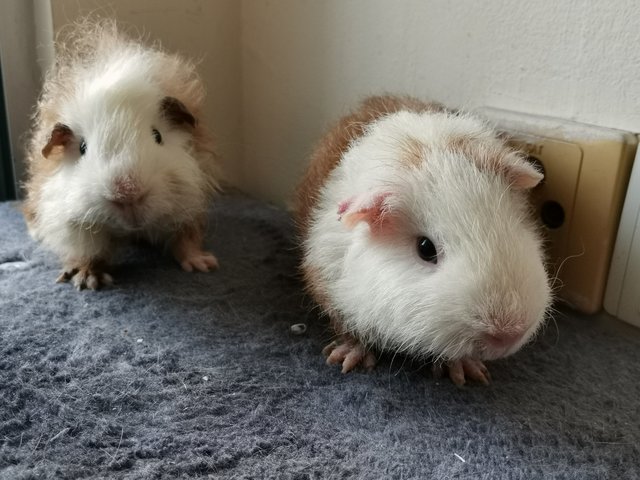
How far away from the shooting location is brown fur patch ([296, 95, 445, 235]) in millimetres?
1327

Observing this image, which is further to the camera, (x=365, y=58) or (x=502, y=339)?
(x=365, y=58)

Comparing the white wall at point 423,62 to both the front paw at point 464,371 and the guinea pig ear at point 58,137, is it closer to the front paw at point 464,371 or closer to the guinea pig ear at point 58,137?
the front paw at point 464,371

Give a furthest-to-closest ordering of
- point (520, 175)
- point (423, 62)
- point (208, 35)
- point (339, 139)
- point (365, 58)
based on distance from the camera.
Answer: point (208, 35) < point (365, 58) < point (423, 62) < point (339, 139) < point (520, 175)

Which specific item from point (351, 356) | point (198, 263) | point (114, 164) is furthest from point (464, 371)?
point (114, 164)

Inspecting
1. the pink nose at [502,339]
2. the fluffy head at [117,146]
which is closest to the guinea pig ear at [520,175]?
the pink nose at [502,339]

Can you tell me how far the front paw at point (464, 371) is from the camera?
3.67 feet

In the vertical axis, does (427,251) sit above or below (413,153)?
below

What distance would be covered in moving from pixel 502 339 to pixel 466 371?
22 centimetres

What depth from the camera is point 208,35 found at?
1.93m

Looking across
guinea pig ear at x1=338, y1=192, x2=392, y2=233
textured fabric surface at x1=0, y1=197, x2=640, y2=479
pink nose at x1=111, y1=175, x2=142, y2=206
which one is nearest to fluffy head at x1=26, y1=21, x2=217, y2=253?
pink nose at x1=111, y1=175, x2=142, y2=206

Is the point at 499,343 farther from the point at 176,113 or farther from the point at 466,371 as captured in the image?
the point at 176,113

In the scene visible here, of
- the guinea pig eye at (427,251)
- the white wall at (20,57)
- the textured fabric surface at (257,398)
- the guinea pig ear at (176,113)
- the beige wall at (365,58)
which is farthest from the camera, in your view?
the white wall at (20,57)

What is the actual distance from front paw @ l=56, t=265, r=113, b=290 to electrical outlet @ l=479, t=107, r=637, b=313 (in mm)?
966

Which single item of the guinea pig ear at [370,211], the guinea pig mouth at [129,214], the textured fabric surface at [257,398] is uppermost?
the guinea pig ear at [370,211]
